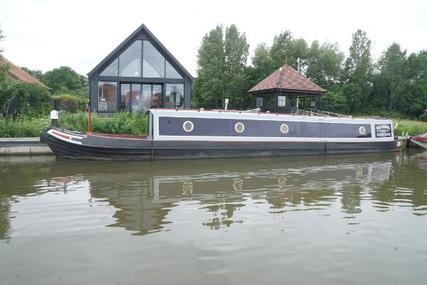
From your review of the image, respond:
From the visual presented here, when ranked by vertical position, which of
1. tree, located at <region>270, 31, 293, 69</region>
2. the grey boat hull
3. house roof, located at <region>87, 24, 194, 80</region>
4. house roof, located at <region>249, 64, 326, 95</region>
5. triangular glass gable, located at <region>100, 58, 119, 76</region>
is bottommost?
the grey boat hull

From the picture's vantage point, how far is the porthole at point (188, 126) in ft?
48.8

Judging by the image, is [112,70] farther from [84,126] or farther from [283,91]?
[283,91]

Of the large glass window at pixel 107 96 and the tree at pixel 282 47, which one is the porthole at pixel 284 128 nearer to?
the large glass window at pixel 107 96

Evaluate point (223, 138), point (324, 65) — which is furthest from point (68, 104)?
point (324, 65)

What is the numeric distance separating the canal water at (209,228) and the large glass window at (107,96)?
9552 millimetres

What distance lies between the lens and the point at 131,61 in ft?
68.5

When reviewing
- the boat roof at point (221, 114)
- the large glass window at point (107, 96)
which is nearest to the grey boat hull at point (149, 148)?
the boat roof at point (221, 114)

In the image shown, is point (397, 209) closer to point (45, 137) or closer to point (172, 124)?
point (172, 124)

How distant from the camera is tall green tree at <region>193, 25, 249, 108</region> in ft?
129

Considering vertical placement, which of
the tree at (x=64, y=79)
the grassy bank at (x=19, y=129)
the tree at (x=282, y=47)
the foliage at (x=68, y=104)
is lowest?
the grassy bank at (x=19, y=129)

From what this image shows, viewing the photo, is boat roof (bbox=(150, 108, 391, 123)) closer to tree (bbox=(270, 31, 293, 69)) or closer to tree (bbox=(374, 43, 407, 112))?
tree (bbox=(270, 31, 293, 69))

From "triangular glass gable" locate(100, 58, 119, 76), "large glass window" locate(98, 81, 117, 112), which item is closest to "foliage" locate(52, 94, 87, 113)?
"large glass window" locate(98, 81, 117, 112)

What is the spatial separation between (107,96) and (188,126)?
24.1 ft

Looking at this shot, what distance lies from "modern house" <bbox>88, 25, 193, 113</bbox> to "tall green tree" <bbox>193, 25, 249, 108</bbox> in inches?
693
